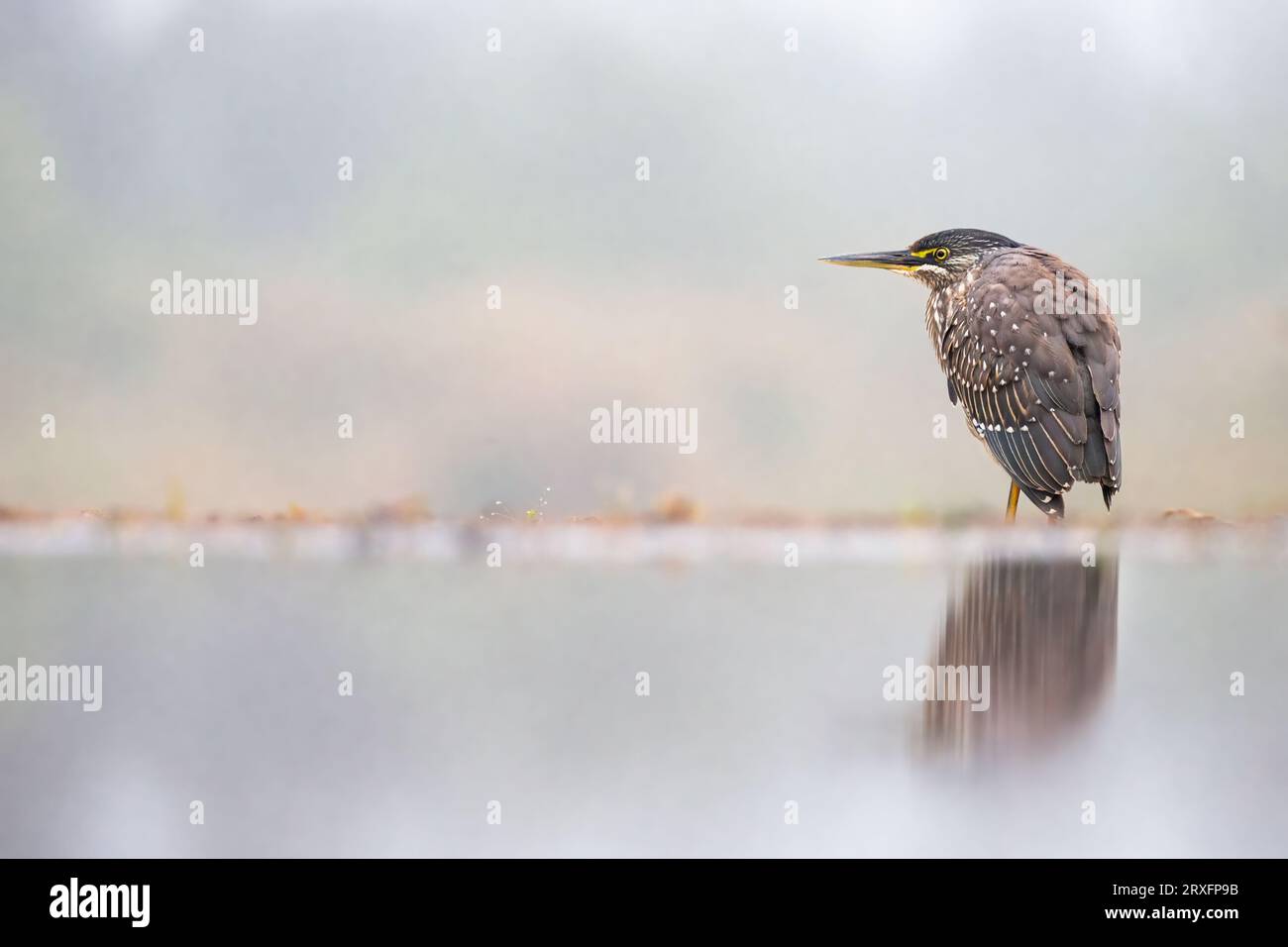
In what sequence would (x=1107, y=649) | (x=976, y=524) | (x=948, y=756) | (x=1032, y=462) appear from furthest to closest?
(x=976, y=524)
(x=1032, y=462)
(x=1107, y=649)
(x=948, y=756)

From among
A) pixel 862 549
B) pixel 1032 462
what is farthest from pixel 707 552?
pixel 1032 462

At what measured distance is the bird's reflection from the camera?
221cm

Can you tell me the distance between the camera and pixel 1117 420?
2.62 m

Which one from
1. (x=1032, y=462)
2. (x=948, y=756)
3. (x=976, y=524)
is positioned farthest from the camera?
(x=976, y=524)

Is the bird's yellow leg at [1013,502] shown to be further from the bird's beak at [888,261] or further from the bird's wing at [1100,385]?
the bird's beak at [888,261]

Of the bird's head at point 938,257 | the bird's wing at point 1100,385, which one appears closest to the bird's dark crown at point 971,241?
the bird's head at point 938,257

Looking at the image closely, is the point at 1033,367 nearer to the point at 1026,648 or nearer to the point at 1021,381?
the point at 1021,381

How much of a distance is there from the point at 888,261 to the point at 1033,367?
53cm

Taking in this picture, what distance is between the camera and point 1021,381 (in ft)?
8.62

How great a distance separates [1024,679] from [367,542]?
1.63 m

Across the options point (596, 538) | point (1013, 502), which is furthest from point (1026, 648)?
point (596, 538)

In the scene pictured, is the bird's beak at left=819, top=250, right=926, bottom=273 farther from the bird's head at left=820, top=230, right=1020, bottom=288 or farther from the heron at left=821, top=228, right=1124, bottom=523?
the heron at left=821, top=228, right=1124, bottom=523

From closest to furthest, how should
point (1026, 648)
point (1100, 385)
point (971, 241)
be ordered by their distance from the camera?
1. point (1026, 648)
2. point (1100, 385)
3. point (971, 241)

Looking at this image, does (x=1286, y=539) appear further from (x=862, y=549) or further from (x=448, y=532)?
(x=448, y=532)
